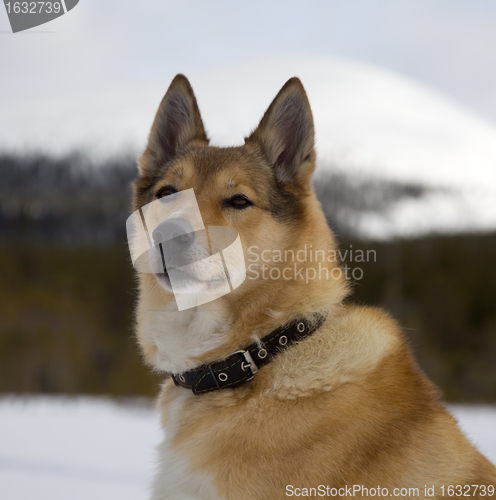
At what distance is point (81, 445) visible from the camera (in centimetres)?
532

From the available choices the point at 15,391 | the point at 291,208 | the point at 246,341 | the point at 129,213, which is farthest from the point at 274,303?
the point at 15,391

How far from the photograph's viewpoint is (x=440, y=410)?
7.56ft

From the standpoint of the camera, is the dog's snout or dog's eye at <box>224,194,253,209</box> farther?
dog's eye at <box>224,194,253,209</box>

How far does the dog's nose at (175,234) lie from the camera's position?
2.40 meters

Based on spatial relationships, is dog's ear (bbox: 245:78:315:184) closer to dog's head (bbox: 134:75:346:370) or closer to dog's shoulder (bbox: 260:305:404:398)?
dog's head (bbox: 134:75:346:370)

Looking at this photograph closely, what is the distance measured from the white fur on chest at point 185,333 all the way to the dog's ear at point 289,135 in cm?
96

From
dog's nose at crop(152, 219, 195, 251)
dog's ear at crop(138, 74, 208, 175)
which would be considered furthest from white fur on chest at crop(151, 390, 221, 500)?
dog's ear at crop(138, 74, 208, 175)

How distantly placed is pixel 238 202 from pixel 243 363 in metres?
0.95

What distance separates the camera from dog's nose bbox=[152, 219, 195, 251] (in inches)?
94.7

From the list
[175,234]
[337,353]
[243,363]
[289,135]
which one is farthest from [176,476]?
[289,135]

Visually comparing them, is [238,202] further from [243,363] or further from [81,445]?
[81,445]

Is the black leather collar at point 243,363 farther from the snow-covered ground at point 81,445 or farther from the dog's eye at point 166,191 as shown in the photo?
the dog's eye at point 166,191

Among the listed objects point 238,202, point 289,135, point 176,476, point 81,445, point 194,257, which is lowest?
point 81,445

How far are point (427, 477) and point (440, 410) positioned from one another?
0.33 meters
